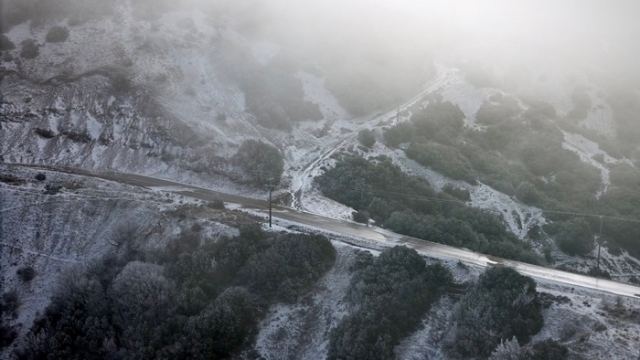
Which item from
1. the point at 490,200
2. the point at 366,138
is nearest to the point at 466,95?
the point at 366,138

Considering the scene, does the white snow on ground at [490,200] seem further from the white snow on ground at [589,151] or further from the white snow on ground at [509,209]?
the white snow on ground at [589,151]

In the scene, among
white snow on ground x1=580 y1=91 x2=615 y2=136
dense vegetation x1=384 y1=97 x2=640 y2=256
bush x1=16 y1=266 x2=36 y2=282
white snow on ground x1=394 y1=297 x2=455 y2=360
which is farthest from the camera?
white snow on ground x1=580 y1=91 x2=615 y2=136

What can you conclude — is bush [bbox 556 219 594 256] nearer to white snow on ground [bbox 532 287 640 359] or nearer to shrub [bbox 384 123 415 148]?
white snow on ground [bbox 532 287 640 359]

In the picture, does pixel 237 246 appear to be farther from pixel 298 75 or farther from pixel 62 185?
pixel 298 75

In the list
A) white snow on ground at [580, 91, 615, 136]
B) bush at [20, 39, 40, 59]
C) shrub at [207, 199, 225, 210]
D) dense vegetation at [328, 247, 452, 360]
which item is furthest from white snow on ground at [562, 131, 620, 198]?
bush at [20, 39, 40, 59]

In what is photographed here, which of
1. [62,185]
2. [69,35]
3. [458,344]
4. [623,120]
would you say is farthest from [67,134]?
[623,120]

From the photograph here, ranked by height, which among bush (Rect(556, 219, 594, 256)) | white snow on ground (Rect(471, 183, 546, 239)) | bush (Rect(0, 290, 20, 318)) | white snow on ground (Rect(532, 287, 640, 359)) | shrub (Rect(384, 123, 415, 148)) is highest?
shrub (Rect(384, 123, 415, 148))
